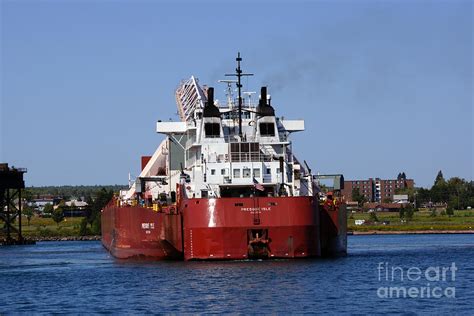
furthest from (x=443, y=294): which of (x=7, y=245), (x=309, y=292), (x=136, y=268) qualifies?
(x=7, y=245)

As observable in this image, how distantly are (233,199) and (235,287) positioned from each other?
33.3 ft

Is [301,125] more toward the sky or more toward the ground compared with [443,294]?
more toward the sky

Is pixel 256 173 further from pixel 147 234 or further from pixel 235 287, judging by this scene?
pixel 235 287

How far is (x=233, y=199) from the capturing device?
174 ft

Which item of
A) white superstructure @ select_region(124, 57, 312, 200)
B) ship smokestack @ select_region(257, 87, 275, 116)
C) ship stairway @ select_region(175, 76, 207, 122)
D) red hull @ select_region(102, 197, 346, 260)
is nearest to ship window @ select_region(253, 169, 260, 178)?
white superstructure @ select_region(124, 57, 312, 200)

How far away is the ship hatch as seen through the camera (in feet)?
174

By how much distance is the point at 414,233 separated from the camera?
423ft

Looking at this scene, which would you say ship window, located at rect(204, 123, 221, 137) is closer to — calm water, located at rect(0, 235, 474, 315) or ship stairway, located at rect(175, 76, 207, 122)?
calm water, located at rect(0, 235, 474, 315)

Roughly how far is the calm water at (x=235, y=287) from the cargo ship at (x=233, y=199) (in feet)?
3.82

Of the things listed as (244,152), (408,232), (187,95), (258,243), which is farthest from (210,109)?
(408,232)

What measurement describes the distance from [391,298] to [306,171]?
26.6m

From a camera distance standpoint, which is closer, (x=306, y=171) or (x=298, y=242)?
(x=298, y=242)

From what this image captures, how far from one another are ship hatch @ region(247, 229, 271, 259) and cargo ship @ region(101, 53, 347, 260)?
0.05 metres

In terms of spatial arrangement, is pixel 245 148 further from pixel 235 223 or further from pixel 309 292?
pixel 309 292
